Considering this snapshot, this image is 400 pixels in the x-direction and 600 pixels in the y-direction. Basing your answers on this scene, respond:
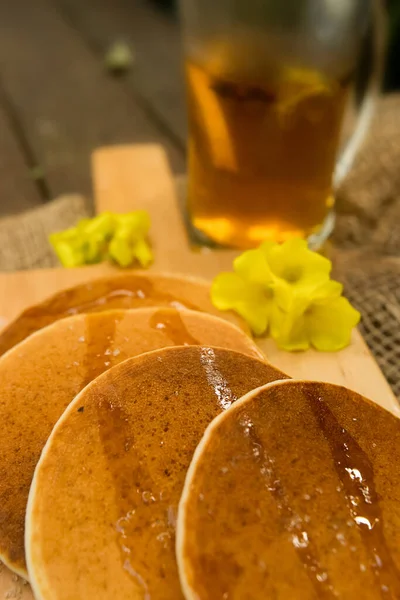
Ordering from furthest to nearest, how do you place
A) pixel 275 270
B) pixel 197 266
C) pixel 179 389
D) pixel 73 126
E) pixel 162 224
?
pixel 73 126 → pixel 162 224 → pixel 197 266 → pixel 275 270 → pixel 179 389

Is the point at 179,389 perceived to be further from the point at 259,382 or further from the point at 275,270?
the point at 275,270

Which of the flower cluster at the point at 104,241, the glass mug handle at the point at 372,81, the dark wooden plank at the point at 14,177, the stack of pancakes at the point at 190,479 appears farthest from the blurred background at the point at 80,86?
the stack of pancakes at the point at 190,479

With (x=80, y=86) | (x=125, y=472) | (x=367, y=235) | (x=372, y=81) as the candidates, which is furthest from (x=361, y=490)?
(x=80, y=86)

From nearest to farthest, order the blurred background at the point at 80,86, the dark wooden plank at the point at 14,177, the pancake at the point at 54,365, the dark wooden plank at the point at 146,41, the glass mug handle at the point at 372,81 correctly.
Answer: the pancake at the point at 54,365, the glass mug handle at the point at 372,81, the dark wooden plank at the point at 14,177, the blurred background at the point at 80,86, the dark wooden plank at the point at 146,41

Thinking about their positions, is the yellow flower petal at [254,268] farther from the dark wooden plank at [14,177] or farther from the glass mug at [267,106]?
the dark wooden plank at [14,177]

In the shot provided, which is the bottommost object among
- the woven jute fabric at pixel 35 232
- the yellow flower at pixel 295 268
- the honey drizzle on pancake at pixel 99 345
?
the woven jute fabric at pixel 35 232

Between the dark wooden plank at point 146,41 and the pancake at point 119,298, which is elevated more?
the pancake at point 119,298

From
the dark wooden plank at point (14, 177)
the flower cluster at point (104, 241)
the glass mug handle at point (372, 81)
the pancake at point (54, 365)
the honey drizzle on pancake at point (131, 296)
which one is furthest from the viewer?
the dark wooden plank at point (14, 177)

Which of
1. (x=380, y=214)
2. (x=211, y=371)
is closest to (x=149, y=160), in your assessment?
(x=380, y=214)
